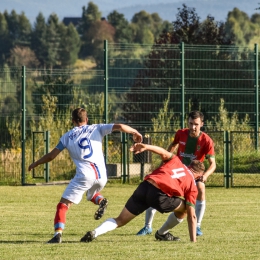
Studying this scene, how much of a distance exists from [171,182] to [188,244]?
981mm

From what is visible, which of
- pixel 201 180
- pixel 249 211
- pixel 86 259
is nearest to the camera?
pixel 86 259

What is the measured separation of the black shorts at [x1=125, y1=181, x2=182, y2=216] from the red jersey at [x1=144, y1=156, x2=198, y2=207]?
0.25ft

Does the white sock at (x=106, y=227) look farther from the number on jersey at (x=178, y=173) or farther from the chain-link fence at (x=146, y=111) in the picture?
the chain-link fence at (x=146, y=111)

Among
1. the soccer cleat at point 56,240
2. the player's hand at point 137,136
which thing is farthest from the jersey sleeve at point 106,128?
the soccer cleat at point 56,240

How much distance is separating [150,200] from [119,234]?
2.12 meters

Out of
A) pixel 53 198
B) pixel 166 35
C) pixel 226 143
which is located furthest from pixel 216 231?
pixel 166 35

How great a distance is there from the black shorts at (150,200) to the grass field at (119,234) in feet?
1.67

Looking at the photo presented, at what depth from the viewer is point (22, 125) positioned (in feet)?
89.1

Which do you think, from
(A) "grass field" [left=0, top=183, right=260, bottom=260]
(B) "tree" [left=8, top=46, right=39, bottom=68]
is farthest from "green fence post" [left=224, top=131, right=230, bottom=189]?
(B) "tree" [left=8, top=46, right=39, bottom=68]

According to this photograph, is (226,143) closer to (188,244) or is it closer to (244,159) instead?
(244,159)

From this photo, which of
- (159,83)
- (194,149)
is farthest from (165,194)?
(159,83)

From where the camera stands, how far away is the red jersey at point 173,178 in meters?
11.9

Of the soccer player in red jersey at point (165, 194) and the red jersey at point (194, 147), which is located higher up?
the red jersey at point (194, 147)

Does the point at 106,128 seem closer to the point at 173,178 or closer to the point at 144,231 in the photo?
the point at 173,178
